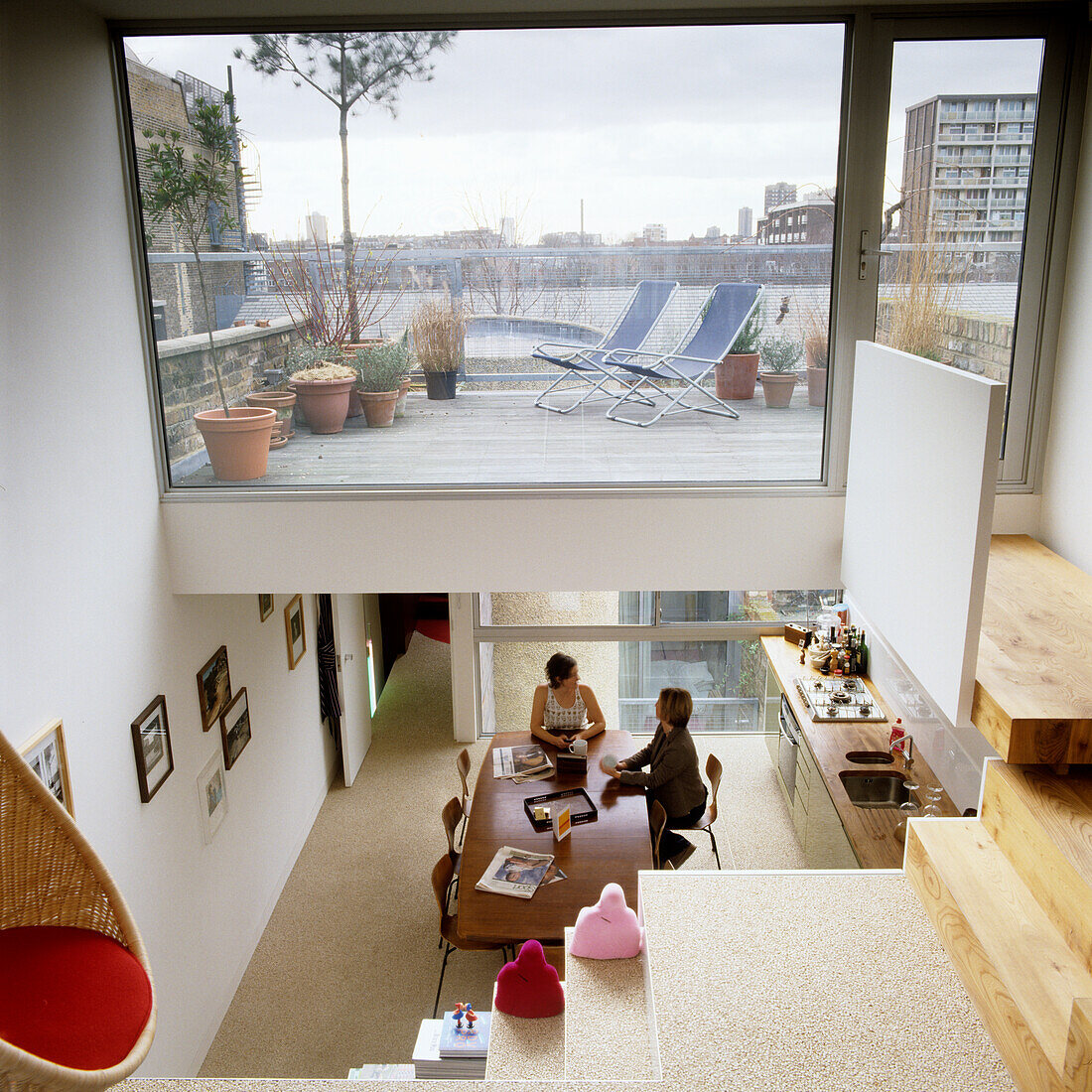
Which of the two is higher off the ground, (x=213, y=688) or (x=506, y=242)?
(x=506, y=242)

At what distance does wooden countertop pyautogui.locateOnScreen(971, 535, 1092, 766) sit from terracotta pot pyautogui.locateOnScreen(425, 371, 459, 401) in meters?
2.30

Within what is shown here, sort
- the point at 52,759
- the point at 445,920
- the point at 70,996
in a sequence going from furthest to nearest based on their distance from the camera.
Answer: the point at 445,920 → the point at 52,759 → the point at 70,996

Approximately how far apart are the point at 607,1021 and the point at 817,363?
2705 millimetres

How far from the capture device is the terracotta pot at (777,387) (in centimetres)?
416

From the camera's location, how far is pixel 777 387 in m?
4.17

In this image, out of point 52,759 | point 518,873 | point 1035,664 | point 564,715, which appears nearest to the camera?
point 1035,664

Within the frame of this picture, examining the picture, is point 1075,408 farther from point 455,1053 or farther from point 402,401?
point 455,1053

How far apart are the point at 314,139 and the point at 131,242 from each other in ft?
2.82

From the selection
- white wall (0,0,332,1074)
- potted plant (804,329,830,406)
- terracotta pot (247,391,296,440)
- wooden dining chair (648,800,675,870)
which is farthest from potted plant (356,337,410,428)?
wooden dining chair (648,800,675,870)

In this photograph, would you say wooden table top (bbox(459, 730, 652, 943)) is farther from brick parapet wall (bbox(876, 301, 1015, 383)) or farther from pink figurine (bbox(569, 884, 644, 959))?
brick parapet wall (bbox(876, 301, 1015, 383))

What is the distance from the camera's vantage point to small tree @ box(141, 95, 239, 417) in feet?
12.9

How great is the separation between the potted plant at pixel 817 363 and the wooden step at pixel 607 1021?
2.38 meters

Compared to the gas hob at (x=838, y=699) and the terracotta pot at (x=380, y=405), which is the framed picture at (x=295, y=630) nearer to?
the terracotta pot at (x=380, y=405)

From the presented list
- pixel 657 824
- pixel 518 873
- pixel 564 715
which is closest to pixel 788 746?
pixel 564 715
